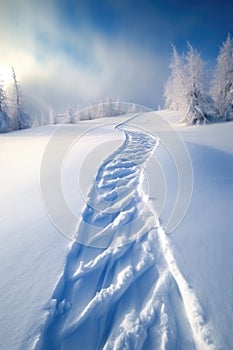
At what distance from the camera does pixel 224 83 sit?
2012 cm

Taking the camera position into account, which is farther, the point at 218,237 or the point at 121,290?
the point at 218,237

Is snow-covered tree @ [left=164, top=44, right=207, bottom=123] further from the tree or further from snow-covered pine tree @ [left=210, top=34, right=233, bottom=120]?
the tree

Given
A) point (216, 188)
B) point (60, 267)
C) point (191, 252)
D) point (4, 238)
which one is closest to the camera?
point (60, 267)

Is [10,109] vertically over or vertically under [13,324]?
over

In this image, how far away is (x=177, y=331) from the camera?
1.97 meters

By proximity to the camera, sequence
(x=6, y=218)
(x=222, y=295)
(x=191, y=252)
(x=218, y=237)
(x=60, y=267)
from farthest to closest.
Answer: (x=6, y=218) < (x=218, y=237) < (x=191, y=252) < (x=60, y=267) < (x=222, y=295)

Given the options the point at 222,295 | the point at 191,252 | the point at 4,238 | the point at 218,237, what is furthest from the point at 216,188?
the point at 4,238

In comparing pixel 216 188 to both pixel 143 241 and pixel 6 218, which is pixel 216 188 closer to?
pixel 143 241

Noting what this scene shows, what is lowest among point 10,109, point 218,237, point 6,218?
point 6,218

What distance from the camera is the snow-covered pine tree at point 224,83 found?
19.3m

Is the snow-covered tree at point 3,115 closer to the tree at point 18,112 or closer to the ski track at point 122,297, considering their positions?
the tree at point 18,112

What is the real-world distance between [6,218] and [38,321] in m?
2.65

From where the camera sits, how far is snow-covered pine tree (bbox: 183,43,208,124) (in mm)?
19625

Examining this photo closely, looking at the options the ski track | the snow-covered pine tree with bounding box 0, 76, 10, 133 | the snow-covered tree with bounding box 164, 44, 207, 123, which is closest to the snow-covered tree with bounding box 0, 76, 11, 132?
the snow-covered pine tree with bounding box 0, 76, 10, 133
